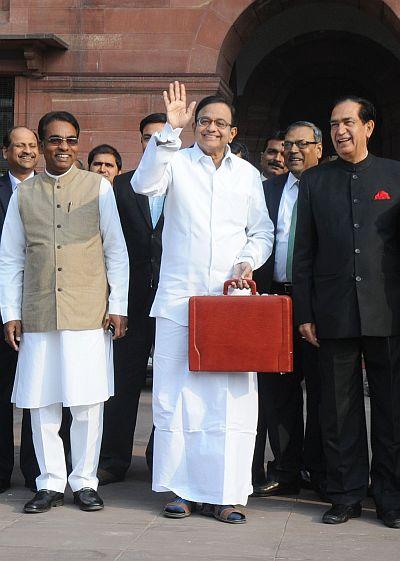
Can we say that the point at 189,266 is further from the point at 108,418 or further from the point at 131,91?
the point at 131,91

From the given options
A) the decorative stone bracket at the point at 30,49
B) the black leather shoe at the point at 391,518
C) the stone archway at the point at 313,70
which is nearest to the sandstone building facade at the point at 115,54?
the decorative stone bracket at the point at 30,49

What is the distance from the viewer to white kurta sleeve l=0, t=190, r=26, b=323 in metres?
6.30

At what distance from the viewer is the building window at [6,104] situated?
13.9 meters

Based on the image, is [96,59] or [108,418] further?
[96,59]

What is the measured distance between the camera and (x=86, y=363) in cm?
621

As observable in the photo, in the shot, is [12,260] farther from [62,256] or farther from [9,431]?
[9,431]

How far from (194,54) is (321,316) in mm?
7838

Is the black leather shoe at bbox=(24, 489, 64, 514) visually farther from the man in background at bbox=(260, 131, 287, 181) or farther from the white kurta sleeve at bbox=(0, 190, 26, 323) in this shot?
the man in background at bbox=(260, 131, 287, 181)

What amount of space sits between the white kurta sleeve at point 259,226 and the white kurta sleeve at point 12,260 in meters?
1.24

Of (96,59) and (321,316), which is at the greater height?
(96,59)

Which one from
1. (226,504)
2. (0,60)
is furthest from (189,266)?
(0,60)

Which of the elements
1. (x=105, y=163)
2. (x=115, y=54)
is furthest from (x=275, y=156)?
(x=115, y=54)

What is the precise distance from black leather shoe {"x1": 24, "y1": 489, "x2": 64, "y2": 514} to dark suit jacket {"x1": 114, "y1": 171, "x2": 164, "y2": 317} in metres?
1.44

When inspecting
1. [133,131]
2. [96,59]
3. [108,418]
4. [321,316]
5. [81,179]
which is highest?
[96,59]
